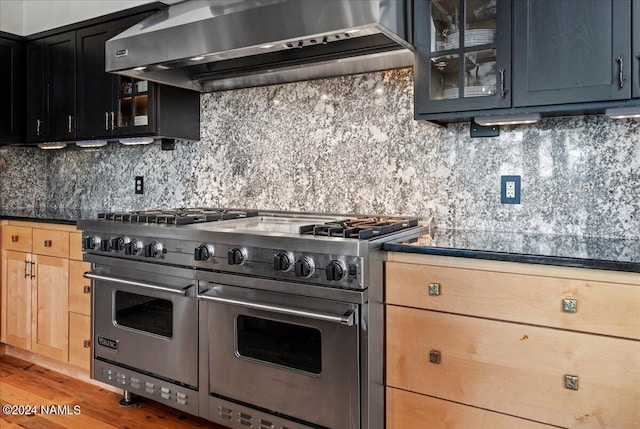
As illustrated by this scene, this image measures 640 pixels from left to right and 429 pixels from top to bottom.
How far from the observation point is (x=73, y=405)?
257 centimetres

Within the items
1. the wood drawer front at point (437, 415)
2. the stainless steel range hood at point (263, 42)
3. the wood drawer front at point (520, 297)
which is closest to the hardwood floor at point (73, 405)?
the wood drawer front at point (437, 415)

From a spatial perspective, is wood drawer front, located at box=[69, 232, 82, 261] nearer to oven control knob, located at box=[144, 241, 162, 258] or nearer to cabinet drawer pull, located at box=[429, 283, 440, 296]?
oven control knob, located at box=[144, 241, 162, 258]

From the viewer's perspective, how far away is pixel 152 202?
131 inches

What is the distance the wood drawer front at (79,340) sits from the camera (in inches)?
108

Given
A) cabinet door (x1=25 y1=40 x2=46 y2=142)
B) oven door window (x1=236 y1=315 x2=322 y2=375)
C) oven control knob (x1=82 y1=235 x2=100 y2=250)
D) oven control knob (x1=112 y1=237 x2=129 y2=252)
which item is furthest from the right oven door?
cabinet door (x1=25 y1=40 x2=46 y2=142)

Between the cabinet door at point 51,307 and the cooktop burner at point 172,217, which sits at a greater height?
the cooktop burner at point 172,217

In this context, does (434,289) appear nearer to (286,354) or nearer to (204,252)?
(286,354)

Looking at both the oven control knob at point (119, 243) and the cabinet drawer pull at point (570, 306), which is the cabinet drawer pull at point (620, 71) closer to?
the cabinet drawer pull at point (570, 306)

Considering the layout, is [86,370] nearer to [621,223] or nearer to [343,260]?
[343,260]

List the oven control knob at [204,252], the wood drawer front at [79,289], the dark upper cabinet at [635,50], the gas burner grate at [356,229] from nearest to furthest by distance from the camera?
the dark upper cabinet at [635,50] → the gas burner grate at [356,229] → the oven control knob at [204,252] → the wood drawer front at [79,289]

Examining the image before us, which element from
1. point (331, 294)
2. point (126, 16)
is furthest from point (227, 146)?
point (331, 294)

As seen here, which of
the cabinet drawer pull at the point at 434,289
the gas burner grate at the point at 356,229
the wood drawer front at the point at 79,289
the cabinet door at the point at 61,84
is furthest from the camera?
the cabinet door at the point at 61,84

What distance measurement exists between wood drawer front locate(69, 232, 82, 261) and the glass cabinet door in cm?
65

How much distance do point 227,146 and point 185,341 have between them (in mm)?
1236
